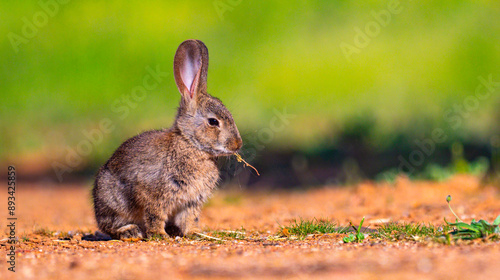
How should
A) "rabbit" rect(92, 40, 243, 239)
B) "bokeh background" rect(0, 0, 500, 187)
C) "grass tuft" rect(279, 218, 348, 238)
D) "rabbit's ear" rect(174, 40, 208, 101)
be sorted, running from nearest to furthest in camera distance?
"grass tuft" rect(279, 218, 348, 238)
"rabbit" rect(92, 40, 243, 239)
"rabbit's ear" rect(174, 40, 208, 101)
"bokeh background" rect(0, 0, 500, 187)

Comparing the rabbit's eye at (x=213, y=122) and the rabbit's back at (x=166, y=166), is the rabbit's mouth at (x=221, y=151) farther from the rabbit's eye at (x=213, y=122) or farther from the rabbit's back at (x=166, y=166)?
the rabbit's eye at (x=213, y=122)

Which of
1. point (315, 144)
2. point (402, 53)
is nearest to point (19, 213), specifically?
point (315, 144)

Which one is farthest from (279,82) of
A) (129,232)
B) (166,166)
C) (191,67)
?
(129,232)

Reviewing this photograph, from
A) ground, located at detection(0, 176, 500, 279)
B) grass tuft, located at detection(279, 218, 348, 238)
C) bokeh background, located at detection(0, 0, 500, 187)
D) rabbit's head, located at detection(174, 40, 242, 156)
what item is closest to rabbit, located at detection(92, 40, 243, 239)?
rabbit's head, located at detection(174, 40, 242, 156)

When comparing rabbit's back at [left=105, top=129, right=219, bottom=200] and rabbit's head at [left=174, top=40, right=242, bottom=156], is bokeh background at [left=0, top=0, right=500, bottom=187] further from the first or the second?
rabbit's back at [left=105, top=129, right=219, bottom=200]

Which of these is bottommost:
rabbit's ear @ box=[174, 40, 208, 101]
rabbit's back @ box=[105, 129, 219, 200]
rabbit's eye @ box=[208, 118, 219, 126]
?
rabbit's back @ box=[105, 129, 219, 200]

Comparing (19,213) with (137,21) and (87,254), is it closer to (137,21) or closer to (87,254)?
(87,254)

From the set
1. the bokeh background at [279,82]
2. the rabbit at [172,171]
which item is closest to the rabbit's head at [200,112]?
Result: the rabbit at [172,171]

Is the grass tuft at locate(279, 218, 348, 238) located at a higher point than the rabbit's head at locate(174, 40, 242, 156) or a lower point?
lower
